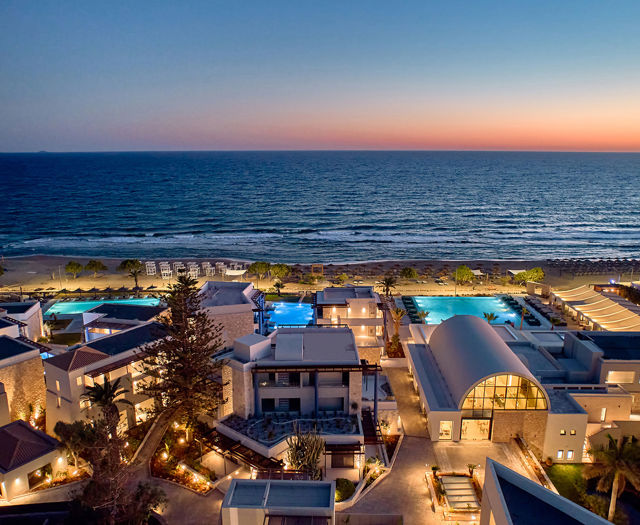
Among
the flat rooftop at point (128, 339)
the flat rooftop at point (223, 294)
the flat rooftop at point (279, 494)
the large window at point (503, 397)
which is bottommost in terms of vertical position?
the large window at point (503, 397)

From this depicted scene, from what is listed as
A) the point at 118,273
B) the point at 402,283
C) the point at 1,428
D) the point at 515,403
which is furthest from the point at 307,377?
the point at 118,273

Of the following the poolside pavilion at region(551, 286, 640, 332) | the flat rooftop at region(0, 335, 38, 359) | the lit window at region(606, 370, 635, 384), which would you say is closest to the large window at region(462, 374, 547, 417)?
the lit window at region(606, 370, 635, 384)

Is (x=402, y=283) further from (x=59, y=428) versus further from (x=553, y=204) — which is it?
(x=553, y=204)

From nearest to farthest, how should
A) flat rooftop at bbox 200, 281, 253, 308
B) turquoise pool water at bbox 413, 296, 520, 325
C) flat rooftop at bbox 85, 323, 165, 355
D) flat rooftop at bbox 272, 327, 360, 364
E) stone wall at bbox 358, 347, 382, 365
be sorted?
flat rooftop at bbox 272, 327, 360, 364
flat rooftop at bbox 85, 323, 165, 355
flat rooftop at bbox 200, 281, 253, 308
stone wall at bbox 358, 347, 382, 365
turquoise pool water at bbox 413, 296, 520, 325

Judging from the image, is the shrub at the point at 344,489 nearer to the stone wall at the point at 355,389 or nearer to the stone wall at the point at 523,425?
the stone wall at the point at 355,389

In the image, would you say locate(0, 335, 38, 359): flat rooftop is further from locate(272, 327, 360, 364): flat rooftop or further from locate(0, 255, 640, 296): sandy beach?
locate(0, 255, 640, 296): sandy beach

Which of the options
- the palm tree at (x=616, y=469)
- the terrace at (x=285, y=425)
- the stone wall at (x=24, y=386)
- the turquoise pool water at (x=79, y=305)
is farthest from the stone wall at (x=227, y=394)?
the turquoise pool water at (x=79, y=305)

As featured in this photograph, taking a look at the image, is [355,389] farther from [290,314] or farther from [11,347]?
[290,314]

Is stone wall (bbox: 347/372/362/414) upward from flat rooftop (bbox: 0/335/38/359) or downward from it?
downward
